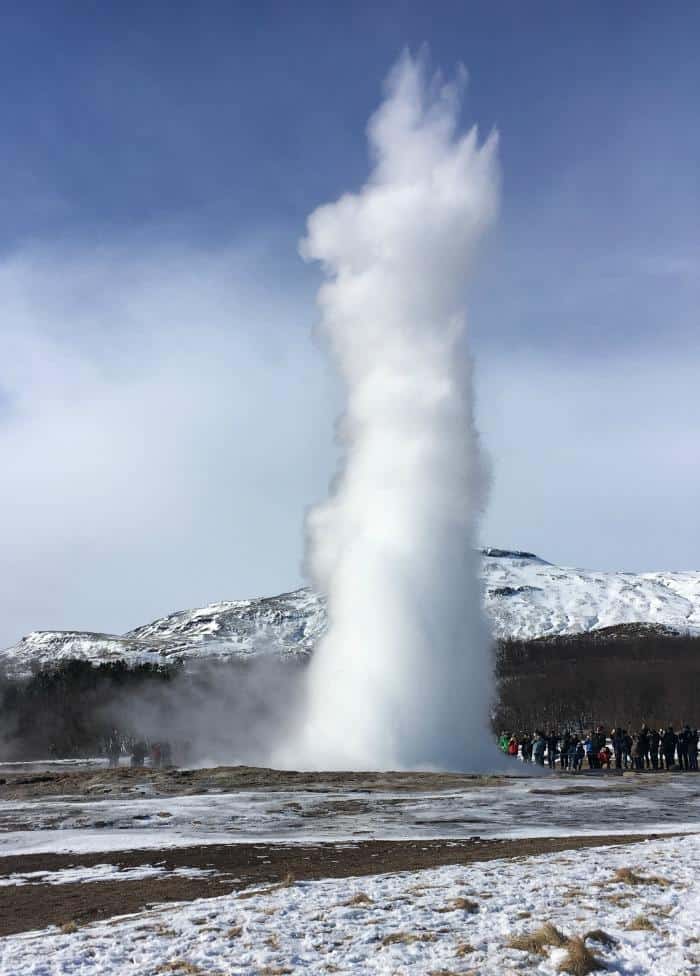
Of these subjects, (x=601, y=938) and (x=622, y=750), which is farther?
(x=622, y=750)

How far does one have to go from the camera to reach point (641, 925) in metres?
8.81

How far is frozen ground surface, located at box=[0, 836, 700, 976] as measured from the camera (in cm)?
803

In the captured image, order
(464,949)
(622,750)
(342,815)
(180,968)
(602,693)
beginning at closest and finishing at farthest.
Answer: (180,968), (464,949), (342,815), (622,750), (602,693)

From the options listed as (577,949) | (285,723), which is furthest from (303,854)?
(285,723)

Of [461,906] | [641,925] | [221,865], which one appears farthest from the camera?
[221,865]

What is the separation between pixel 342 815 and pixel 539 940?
14.3 metres

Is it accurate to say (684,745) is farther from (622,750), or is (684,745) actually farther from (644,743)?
(622,750)

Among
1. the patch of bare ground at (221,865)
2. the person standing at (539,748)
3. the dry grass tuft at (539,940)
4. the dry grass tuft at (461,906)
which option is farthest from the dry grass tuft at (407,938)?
the person standing at (539,748)

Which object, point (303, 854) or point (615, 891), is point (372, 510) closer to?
point (303, 854)

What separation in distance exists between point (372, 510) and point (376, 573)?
2858 mm

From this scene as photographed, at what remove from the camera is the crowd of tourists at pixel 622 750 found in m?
39.2

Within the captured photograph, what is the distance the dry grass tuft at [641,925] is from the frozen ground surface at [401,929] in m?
0.02

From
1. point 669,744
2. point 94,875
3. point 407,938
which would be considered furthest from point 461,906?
point 669,744

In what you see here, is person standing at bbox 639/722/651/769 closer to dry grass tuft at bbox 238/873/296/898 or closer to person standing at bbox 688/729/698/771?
person standing at bbox 688/729/698/771
